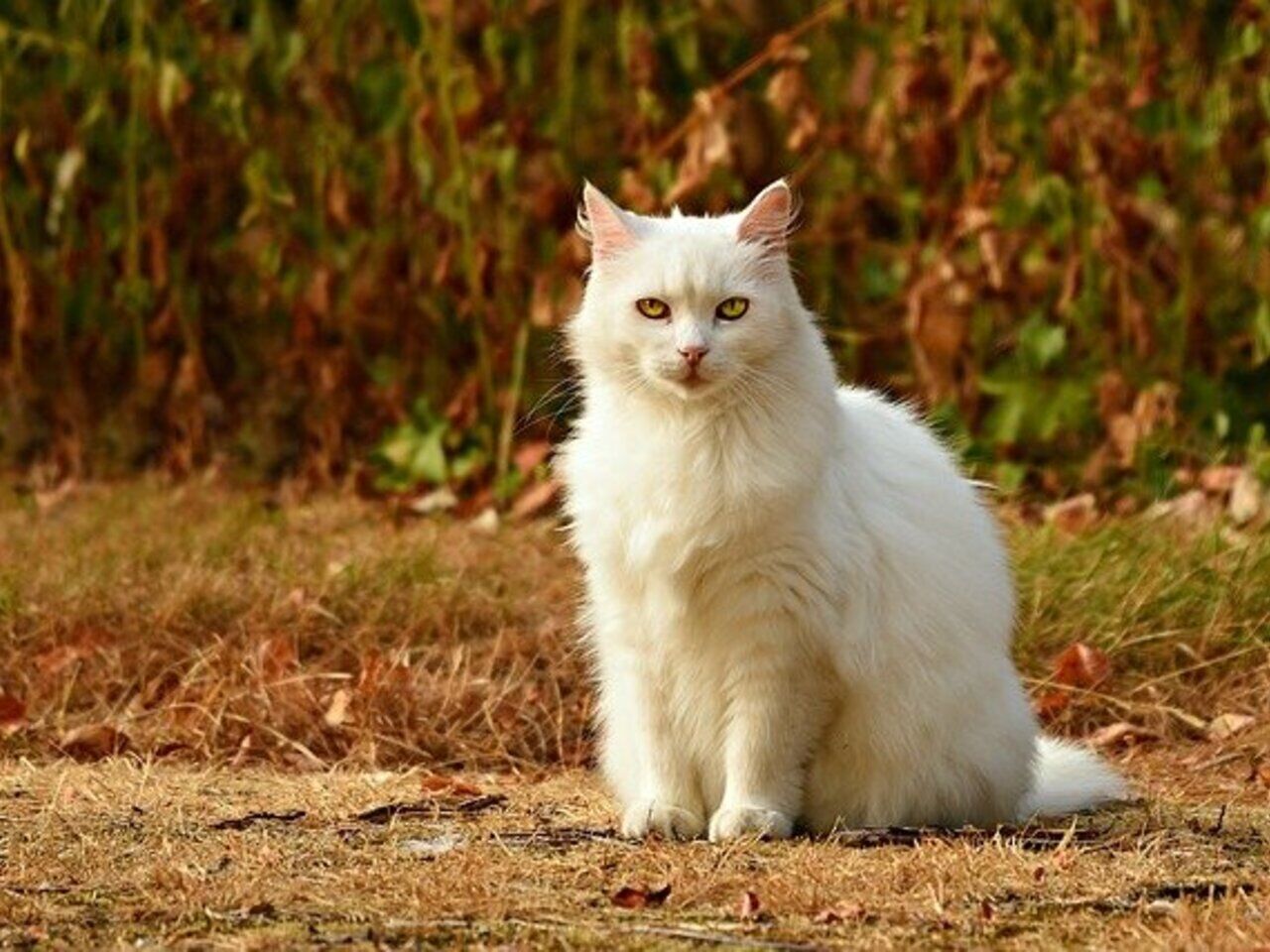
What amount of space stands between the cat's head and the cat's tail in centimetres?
96

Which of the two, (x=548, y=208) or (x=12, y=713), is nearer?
(x=12, y=713)

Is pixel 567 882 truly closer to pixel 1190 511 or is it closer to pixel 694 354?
pixel 694 354

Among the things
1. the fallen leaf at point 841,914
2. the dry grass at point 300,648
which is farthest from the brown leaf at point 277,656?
the fallen leaf at point 841,914

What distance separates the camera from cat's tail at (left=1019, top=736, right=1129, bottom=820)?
4258 millimetres

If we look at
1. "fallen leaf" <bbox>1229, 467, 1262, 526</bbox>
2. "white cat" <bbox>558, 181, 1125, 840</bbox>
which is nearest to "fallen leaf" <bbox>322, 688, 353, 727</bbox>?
"white cat" <bbox>558, 181, 1125, 840</bbox>

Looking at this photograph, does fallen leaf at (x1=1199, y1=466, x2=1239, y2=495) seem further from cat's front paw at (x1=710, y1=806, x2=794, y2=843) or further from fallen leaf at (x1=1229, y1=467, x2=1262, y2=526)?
cat's front paw at (x1=710, y1=806, x2=794, y2=843)

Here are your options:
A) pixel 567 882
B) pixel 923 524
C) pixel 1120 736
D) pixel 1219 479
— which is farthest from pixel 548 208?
pixel 567 882

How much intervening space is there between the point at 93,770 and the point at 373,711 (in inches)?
27.5

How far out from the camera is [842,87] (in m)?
7.90

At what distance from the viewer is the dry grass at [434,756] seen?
10.6 ft

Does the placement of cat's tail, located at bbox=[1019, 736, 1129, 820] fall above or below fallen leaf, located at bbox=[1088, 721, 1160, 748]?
above

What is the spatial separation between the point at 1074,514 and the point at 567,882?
3.35 metres

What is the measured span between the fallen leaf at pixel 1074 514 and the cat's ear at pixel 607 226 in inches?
98.6

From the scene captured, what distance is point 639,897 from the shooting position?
334 cm
